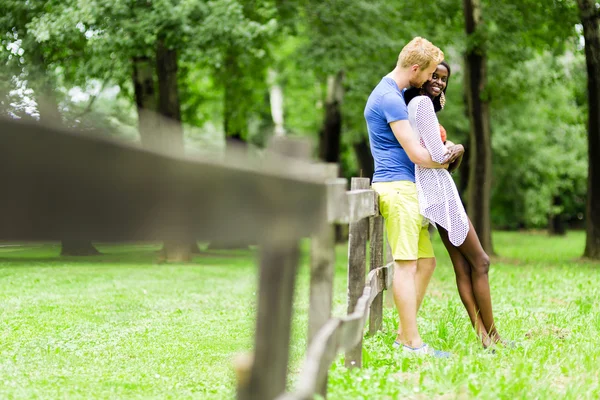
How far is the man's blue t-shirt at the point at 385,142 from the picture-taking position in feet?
18.9

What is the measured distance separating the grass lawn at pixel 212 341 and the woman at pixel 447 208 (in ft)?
0.76

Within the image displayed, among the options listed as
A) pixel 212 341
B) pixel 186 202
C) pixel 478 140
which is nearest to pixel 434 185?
pixel 212 341

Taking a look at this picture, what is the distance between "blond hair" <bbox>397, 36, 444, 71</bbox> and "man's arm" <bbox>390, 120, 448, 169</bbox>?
1.41 feet

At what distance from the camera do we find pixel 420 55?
18.8ft

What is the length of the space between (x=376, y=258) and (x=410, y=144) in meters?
1.58

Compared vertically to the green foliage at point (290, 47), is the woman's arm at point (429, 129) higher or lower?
lower

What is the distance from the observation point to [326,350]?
3.43 m

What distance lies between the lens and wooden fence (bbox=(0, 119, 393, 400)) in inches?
76.7

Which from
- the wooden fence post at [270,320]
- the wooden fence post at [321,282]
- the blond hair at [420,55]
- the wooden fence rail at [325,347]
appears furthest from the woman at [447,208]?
the wooden fence post at [270,320]

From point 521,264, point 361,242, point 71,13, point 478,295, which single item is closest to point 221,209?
point 361,242

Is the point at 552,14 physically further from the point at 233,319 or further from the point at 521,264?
the point at 233,319

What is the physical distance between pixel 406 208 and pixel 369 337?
114 cm

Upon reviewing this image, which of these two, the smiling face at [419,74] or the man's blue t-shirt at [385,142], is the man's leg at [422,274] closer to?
the man's blue t-shirt at [385,142]

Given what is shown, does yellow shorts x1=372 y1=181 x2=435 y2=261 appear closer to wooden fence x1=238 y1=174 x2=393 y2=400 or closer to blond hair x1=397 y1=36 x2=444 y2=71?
wooden fence x1=238 y1=174 x2=393 y2=400
